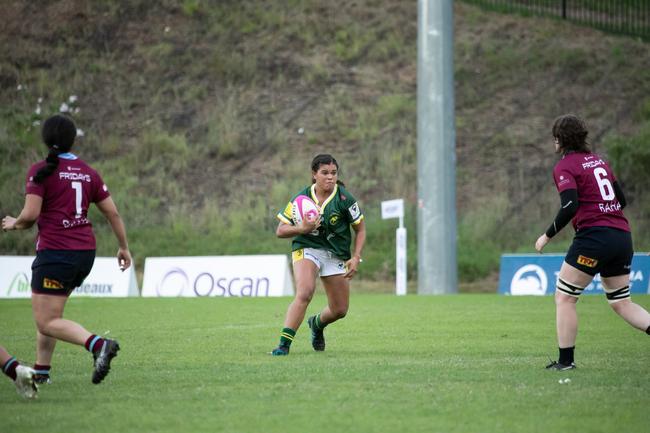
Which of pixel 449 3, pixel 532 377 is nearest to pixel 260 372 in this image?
pixel 532 377

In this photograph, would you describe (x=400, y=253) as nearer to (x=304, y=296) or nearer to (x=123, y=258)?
(x=304, y=296)

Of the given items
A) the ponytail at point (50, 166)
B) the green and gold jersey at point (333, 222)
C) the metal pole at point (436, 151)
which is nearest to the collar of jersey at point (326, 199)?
the green and gold jersey at point (333, 222)

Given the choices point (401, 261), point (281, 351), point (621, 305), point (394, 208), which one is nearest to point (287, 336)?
point (281, 351)

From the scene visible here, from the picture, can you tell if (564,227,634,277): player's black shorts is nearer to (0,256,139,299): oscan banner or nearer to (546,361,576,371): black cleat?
(546,361,576,371): black cleat

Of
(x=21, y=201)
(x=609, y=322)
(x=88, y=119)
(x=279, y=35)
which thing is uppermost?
(x=279, y=35)

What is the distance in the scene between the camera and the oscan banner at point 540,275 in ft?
74.3

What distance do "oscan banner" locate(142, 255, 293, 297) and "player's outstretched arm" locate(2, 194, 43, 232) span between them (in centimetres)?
1669

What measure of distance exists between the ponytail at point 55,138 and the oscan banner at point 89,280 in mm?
17802

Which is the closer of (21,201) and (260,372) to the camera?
(260,372)

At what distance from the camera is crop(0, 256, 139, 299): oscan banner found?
82.9 feet

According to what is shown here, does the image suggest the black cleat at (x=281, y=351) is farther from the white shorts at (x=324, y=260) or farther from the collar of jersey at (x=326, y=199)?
the collar of jersey at (x=326, y=199)

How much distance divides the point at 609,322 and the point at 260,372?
297 inches

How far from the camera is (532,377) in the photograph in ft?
27.5

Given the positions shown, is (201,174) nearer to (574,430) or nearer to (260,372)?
(260,372)
